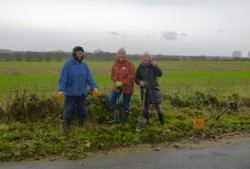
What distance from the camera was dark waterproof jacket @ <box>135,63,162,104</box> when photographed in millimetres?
8352

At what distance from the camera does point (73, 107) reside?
25.2ft

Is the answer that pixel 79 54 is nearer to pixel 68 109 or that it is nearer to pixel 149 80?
pixel 68 109

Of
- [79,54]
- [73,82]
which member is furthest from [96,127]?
[79,54]

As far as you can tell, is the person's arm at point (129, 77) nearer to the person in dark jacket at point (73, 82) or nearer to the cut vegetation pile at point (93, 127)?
the person in dark jacket at point (73, 82)

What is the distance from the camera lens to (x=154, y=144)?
712cm

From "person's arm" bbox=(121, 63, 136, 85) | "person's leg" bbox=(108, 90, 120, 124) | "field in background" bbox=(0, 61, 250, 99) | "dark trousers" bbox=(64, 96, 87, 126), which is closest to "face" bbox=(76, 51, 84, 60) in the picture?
"dark trousers" bbox=(64, 96, 87, 126)

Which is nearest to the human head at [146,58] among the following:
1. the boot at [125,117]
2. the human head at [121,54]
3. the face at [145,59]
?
the face at [145,59]

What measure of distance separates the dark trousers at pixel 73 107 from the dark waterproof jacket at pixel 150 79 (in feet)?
4.97

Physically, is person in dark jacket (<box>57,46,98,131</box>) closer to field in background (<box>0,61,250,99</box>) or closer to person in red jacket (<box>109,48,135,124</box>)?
person in red jacket (<box>109,48,135,124</box>)

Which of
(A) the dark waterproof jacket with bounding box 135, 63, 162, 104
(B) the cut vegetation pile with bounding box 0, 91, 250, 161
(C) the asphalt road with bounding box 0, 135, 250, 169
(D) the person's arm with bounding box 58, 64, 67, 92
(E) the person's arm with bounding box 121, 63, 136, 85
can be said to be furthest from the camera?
(A) the dark waterproof jacket with bounding box 135, 63, 162, 104

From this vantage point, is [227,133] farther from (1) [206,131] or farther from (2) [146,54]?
(2) [146,54]

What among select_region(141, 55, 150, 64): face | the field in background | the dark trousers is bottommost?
the field in background

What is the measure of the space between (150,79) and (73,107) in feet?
6.54

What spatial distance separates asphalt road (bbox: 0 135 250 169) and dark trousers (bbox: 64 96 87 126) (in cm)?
159
